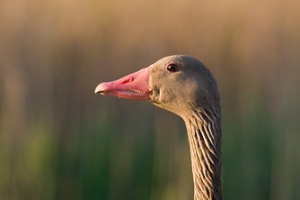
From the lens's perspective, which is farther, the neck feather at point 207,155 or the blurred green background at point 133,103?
the blurred green background at point 133,103

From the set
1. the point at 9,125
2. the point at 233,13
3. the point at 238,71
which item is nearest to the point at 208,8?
the point at 233,13

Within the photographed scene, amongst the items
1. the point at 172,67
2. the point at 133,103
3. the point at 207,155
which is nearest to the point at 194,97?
the point at 172,67

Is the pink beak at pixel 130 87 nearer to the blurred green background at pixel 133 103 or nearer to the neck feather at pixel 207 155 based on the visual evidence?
the neck feather at pixel 207 155

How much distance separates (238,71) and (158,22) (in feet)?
3.08

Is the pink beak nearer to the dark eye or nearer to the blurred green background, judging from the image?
the dark eye

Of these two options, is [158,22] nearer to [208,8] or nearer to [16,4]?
[208,8]

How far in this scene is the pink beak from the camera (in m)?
3.40

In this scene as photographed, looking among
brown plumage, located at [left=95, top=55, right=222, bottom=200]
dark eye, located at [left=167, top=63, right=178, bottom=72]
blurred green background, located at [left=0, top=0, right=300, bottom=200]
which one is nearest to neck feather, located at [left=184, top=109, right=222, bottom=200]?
brown plumage, located at [left=95, top=55, right=222, bottom=200]

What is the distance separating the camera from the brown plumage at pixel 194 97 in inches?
135

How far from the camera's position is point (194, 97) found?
3.46 metres

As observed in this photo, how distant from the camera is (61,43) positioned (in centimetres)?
618

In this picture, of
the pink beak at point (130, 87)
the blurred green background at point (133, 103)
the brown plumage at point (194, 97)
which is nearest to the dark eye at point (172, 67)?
the brown plumage at point (194, 97)

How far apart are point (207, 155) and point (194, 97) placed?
326mm

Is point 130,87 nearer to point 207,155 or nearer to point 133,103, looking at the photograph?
point 207,155
